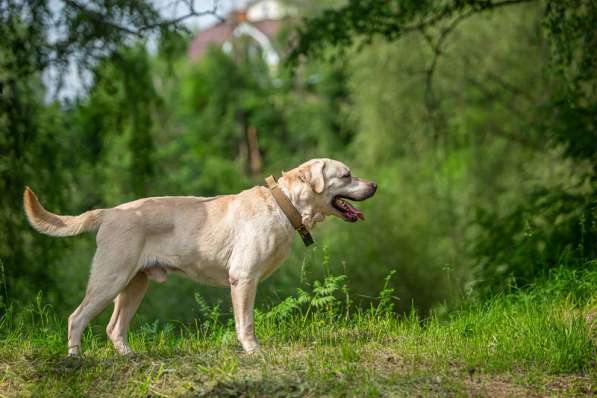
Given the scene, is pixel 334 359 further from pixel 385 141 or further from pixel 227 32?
pixel 227 32

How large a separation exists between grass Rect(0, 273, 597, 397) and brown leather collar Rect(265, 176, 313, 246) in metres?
0.46

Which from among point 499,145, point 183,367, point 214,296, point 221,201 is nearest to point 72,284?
point 214,296

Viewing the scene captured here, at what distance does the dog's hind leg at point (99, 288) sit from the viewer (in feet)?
22.1

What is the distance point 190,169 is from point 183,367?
98.2 ft

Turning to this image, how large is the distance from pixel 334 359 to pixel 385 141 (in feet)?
65.7

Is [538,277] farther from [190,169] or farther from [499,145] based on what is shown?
[190,169]

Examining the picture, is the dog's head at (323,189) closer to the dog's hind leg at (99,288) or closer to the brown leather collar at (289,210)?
the brown leather collar at (289,210)

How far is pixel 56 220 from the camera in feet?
23.2

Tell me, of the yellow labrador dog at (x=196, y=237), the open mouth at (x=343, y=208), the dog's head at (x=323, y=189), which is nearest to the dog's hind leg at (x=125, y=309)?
the yellow labrador dog at (x=196, y=237)

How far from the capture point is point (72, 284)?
13.9 meters

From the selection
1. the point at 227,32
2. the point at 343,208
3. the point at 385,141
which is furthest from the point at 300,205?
the point at 227,32

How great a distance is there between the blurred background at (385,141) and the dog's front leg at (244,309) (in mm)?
863

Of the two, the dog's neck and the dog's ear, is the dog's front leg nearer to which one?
the dog's neck

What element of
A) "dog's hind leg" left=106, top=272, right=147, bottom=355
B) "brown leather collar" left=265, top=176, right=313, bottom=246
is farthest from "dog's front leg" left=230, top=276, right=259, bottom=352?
"dog's hind leg" left=106, top=272, right=147, bottom=355
